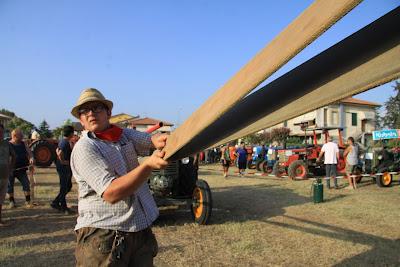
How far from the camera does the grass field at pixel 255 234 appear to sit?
4.62 metres

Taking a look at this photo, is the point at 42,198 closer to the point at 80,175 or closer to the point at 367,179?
the point at 80,175

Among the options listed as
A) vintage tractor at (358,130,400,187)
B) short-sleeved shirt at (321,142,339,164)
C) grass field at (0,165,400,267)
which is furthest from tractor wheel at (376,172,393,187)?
grass field at (0,165,400,267)

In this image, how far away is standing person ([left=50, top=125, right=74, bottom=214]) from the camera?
24.3ft

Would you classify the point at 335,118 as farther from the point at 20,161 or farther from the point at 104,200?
the point at 104,200

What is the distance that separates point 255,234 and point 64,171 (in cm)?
415

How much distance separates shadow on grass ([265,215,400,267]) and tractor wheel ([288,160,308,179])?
7.41m

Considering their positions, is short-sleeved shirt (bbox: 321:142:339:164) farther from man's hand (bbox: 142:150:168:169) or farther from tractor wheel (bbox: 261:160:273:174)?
man's hand (bbox: 142:150:168:169)

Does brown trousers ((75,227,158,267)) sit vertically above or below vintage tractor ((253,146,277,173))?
below

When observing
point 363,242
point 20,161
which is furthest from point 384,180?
point 20,161

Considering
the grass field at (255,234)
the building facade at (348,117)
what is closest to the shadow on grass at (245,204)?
the grass field at (255,234)

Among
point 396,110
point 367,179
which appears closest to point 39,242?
point 367,179

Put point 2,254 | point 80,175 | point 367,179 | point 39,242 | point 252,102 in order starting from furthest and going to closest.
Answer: point 367,179
point 39,242
point 2,254
point 80,175
point 252,102

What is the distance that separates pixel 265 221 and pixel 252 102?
5284 mm

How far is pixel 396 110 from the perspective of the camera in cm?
4691
